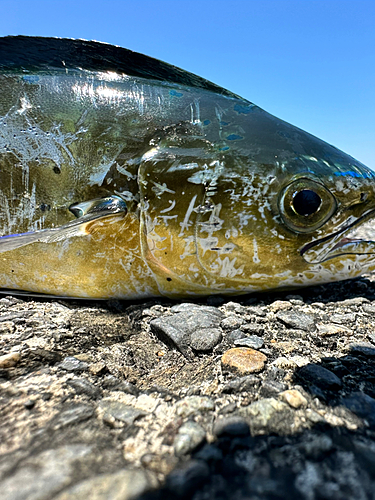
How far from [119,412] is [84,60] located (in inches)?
91.4

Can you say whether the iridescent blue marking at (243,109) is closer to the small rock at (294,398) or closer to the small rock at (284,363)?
the small rock at (284,363)

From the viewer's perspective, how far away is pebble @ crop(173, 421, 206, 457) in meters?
0.81

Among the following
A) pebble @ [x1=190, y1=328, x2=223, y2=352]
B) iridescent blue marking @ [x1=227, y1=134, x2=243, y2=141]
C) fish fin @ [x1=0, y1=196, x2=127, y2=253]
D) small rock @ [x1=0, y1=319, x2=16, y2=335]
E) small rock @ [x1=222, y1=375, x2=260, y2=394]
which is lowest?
small rock @ [x1=0, y1=319, x2=16, y2=335]

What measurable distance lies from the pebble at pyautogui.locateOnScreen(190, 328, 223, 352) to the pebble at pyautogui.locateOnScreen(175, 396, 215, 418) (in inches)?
14.4

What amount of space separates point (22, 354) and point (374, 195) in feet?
6.93

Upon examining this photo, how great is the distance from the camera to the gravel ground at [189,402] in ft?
2.32

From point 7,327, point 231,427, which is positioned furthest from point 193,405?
point 7,327

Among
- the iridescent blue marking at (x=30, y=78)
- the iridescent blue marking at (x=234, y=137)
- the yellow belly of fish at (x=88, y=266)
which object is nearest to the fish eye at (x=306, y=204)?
the iridescent blue marking at (x=234, y=137)

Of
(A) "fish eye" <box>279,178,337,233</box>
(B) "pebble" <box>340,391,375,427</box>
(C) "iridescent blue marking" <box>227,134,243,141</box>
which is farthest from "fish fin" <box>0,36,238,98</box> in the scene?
(B) "pebble" <box>340,391,375,427</box>

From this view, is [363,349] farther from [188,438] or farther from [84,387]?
[84,387]

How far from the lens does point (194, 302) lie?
200cm

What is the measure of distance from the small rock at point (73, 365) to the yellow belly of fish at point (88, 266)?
0.72 m

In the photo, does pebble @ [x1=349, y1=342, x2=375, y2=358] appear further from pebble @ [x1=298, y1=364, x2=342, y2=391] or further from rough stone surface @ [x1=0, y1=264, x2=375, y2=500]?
pebble @ [x1=298, y1=364, x2=342, y2=391]

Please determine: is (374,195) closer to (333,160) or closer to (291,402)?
(333,160)
